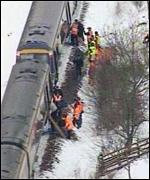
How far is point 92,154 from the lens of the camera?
17375 millimetres

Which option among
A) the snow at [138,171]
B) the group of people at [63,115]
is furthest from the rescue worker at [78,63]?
the snow at [138,171]

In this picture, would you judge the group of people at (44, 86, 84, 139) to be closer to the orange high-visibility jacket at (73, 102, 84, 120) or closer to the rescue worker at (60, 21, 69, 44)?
the orange high-visibility jacket at (73, 102, 84, 120)

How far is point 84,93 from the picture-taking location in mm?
20000

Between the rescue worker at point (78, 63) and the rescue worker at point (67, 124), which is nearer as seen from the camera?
the rescue worker at point (67, 124)

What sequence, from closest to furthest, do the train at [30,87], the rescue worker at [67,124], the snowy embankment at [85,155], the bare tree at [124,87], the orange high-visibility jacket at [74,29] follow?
1. the train at [30,87]
2. the snowy embankment at [85,155]
3. the rescue worker at [67,124]
4. the bare tree at [124,87]
5. the orange high-visibility jacket at [74,29]

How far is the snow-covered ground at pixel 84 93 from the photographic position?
16.5 metres

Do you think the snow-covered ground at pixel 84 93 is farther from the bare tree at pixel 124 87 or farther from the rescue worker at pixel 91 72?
the bare tree at pixel 124 87

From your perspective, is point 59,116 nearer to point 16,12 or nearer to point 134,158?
point 134,158

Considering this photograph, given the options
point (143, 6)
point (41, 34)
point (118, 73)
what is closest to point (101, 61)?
point (118, 73)

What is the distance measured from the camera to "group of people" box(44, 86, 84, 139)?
17.8 metres

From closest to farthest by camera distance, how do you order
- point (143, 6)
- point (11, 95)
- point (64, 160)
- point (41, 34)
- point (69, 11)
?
point (11, 95) < point (64, 160) < point (41, 34) < point (69, 11) < point (143, 6)

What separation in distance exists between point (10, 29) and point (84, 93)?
537 cm

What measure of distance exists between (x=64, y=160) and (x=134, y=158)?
1988mm

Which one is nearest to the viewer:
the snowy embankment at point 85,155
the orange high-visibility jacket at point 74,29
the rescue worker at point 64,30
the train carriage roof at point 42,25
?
the snowy embankment at point 85,155
